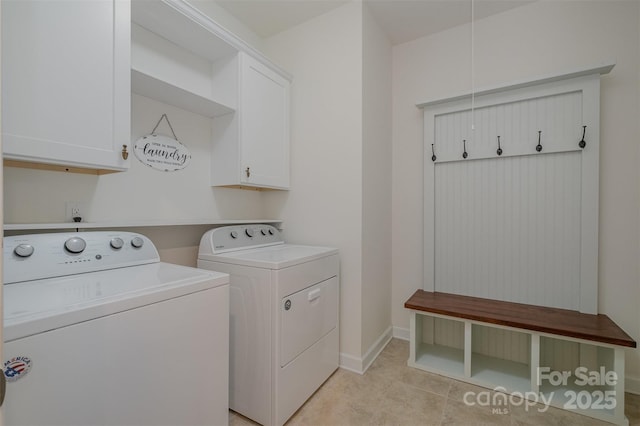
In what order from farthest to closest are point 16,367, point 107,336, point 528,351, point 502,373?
point 528,351
point 502,373
point 107,336
point 16,367

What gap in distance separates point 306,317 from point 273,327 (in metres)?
0.27

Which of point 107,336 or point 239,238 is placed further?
point 239,238

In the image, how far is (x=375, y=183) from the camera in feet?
7.48

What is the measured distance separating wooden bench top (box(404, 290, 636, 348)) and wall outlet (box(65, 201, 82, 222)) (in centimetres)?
205

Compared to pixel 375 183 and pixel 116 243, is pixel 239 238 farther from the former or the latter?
pixel 375 183

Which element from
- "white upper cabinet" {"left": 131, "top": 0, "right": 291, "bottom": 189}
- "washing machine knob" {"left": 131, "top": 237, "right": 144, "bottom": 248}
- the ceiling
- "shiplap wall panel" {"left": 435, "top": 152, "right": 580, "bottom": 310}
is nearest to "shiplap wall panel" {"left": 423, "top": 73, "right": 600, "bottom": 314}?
"shiplap wall panel" {"left": 435, "top": 152, "right": 580, "bottom": 310}

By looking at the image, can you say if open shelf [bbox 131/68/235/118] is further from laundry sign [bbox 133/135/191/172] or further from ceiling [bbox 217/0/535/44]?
ceiling [bbox 217/0/535/44]

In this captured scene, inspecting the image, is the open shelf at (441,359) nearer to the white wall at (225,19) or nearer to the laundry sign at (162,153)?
the laundry sign at (162,153)

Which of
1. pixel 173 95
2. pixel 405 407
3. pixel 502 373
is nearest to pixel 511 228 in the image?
pixel 502 373

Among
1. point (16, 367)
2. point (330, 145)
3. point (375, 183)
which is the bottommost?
point (16, 367)

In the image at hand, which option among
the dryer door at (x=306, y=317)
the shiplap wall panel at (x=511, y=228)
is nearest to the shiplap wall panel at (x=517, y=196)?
the shiplap wall panel at (x=511, y=228)

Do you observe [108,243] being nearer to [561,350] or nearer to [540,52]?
[561,350]

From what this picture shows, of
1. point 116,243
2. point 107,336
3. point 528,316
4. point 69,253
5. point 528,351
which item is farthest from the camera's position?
point 528,351

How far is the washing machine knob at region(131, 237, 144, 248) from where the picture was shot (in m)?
1.43
